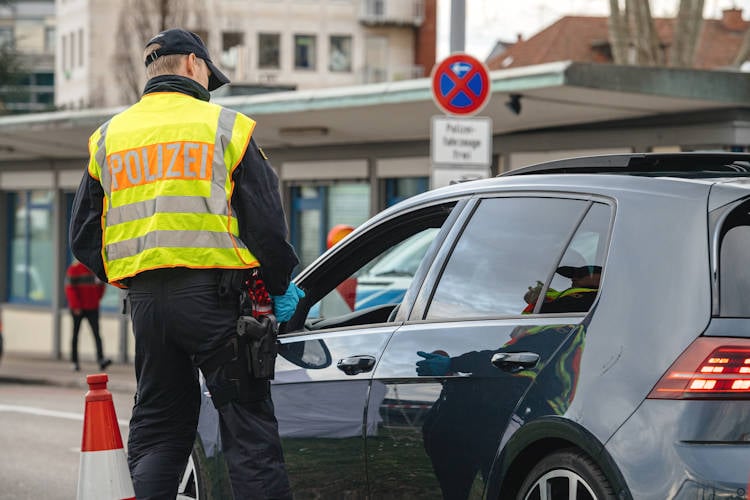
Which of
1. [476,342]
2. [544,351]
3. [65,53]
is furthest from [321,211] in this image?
[65,53]

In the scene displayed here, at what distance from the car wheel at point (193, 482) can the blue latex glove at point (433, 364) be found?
1.25 m

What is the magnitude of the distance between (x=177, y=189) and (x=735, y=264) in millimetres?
1774

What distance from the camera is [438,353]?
4820 mm

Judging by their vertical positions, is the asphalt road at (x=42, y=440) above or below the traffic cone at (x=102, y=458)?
below

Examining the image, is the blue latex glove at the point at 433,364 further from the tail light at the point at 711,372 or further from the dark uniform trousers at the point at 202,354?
the tail light at the point at 711,372

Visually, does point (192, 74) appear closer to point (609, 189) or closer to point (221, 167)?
point (221, 167)

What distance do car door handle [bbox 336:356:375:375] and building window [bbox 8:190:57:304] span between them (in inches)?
815

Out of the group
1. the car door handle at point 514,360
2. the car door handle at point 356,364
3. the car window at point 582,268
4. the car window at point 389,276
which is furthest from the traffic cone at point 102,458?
the car window at point 389,276

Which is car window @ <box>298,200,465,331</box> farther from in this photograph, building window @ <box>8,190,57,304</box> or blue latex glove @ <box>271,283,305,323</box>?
building window @ <box>8,190,57,304</box>

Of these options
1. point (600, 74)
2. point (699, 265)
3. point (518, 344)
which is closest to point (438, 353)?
point (518, 344)

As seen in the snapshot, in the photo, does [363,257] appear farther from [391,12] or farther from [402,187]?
[391,12]

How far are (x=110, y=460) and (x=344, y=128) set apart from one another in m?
14.4

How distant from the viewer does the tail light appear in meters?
3.96

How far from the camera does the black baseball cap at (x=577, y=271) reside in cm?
447
